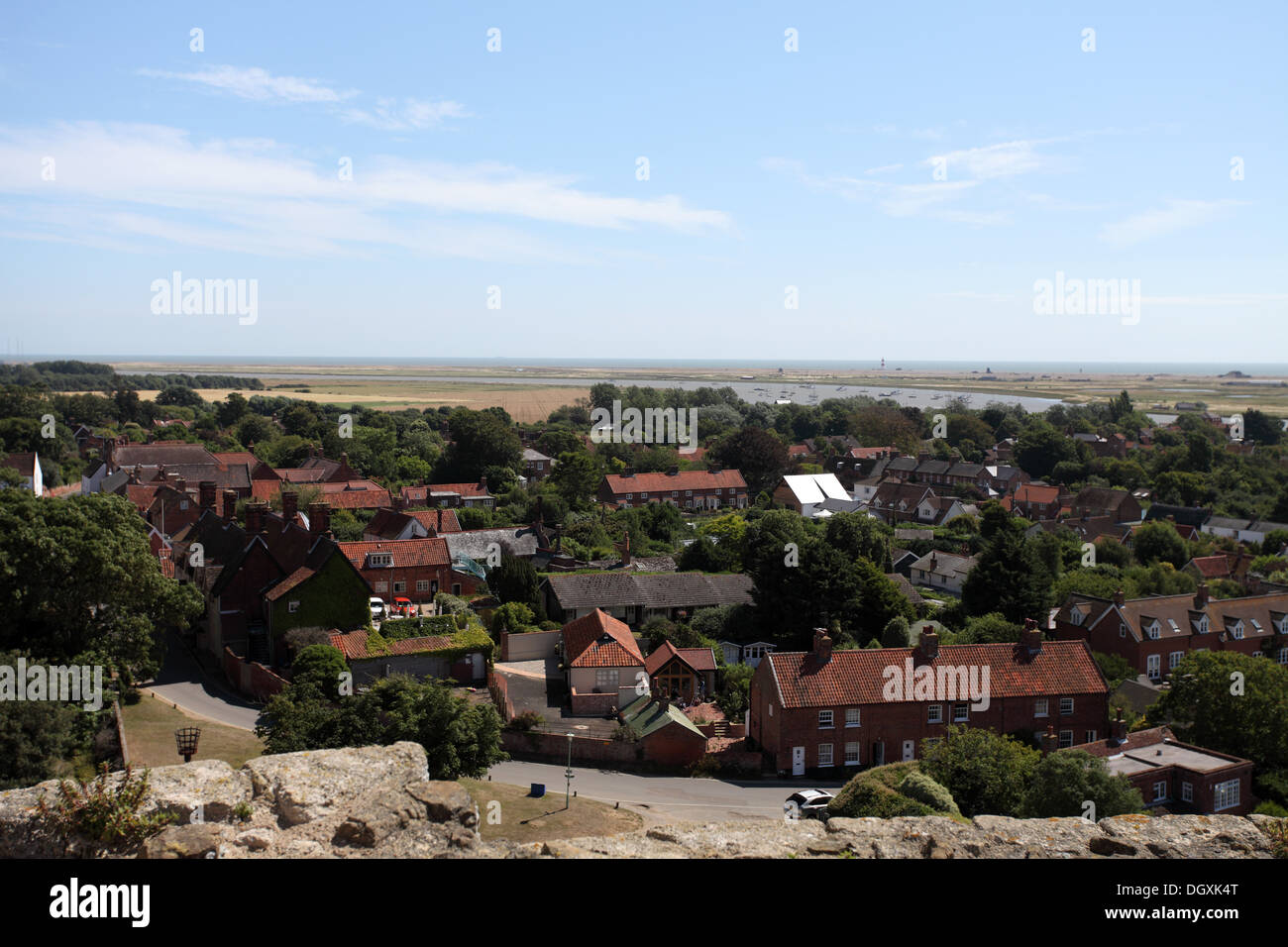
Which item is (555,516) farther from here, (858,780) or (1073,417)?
(1073,417)

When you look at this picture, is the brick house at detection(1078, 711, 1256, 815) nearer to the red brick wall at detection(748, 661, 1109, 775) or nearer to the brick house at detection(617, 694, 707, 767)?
the red brick wall at detection(748, 661, 1109, 775)

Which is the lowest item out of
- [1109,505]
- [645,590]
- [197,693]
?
[197,693]

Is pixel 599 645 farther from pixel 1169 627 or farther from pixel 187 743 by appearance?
pixel 1169 627

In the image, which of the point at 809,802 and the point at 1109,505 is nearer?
the point at 809,802

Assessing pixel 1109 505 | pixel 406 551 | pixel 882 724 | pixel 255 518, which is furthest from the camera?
pixel 1109 505

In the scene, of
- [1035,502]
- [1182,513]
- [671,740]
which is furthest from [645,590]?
[1182,513]

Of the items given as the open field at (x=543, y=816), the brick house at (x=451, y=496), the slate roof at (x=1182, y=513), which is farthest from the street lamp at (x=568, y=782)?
the slate roof at (x=1182, y=513)
